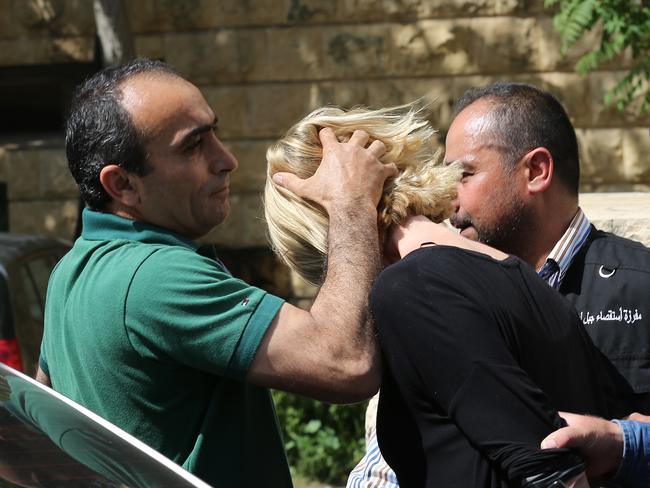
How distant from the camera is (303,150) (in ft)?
8.11

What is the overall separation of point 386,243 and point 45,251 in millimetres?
4014

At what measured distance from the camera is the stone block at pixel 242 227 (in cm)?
845

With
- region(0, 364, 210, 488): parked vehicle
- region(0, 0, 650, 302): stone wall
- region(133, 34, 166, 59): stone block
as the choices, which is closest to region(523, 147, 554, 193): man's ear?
region(0, 364, 210, 488): parked vehicle

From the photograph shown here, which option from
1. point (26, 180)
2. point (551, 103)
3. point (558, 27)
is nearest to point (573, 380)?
point (551, 103)

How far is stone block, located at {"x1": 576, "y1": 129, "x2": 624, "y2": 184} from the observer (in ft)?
26.5

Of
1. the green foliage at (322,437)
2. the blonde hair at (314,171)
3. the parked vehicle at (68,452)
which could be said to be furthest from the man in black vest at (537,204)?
the green foliage at (322,437)

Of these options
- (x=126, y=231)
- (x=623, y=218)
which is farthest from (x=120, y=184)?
(x=623, y=218)

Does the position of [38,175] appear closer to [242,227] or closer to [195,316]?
[242,227]

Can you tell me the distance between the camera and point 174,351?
2.24 metres

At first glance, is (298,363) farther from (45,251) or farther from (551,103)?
(45,251)

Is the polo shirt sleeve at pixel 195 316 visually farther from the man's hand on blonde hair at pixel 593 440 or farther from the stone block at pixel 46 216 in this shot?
the stone block at pixel 46 216

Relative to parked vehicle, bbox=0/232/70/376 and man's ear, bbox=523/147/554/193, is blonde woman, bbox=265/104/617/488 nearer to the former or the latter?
man's ear, bbox=523/147/554/193

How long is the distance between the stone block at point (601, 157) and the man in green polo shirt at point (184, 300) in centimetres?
595

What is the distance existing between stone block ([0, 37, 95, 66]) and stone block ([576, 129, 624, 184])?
13.1 ft
